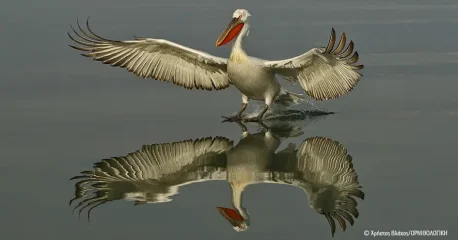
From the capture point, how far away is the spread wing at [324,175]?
29.7ft

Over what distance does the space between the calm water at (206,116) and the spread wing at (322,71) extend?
0.38 meters

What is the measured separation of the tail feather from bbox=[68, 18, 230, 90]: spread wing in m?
0.71

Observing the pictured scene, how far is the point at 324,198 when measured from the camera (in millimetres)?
9336

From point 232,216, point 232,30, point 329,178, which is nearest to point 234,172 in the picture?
point 329,178

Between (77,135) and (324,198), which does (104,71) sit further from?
(324,198)

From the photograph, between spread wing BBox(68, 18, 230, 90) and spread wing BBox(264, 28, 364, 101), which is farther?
spread wing BBox(68, 18, 230, 90)

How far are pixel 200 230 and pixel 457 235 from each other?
208cm

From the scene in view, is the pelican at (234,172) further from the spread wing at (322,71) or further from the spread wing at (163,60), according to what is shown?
the spread wing at (163,60)

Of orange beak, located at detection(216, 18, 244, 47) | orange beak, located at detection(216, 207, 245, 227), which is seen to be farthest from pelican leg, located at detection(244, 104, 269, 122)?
orange beak, located at detection(216, 207, 245, 227)

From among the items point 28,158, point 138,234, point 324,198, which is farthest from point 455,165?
point 28,158

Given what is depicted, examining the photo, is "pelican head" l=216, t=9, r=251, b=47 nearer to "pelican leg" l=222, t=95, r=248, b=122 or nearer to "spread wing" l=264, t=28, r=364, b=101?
"spread wing" l=264, t=28, r=364, b=101

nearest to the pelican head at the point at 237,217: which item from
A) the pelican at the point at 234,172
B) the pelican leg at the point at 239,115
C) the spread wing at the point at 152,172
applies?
the pelican at the point at 234,172

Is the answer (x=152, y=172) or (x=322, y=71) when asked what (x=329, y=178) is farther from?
(x=322, y=71)

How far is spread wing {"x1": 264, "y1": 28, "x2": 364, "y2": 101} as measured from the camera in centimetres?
1195
